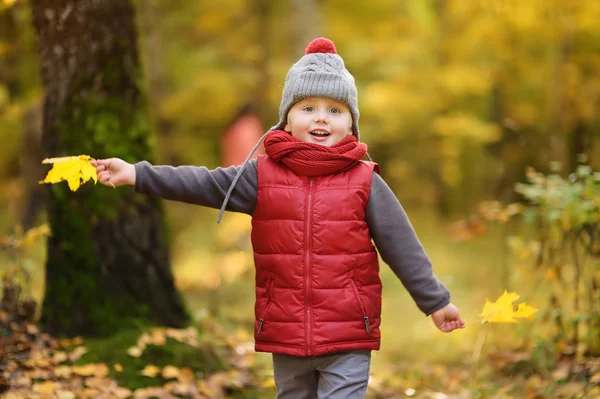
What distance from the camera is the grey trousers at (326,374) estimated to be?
2.87 metres

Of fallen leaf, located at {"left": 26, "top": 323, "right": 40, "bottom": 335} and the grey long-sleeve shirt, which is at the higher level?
the grey long-sleeve shirt

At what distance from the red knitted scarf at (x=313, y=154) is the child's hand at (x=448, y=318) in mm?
688

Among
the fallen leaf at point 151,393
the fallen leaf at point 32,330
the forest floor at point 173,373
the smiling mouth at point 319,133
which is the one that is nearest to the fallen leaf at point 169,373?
the forest floor at point 173,373

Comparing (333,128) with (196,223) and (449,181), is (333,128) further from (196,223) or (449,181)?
(449,181)

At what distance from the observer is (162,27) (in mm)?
16562

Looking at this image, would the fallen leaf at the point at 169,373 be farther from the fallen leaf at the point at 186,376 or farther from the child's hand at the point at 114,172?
the child's hand at the point at 114,172

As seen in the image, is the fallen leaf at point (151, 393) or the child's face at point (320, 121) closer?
the child's face at point (320, 121)

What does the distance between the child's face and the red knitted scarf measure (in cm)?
4

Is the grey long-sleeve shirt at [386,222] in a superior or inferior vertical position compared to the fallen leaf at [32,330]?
superior

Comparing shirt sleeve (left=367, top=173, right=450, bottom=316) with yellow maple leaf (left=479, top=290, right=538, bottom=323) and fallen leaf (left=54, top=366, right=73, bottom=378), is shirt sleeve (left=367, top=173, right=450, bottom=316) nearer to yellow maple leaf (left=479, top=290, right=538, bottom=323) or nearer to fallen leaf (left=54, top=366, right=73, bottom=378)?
yellow maple leaf (left=479, top=290, right=538, bottom=323)

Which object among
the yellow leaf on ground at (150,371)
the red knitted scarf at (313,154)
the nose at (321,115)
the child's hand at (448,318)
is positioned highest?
the nose at (321,115)

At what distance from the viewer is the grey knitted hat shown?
9.60 ft

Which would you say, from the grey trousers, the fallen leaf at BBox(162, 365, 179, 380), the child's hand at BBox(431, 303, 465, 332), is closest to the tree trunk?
the fallen leaf at BBox(162, 365, 179, 380)

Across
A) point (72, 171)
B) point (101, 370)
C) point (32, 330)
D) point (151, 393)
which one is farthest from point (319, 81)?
point (32, 330)
